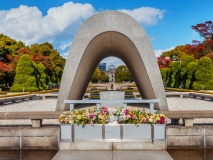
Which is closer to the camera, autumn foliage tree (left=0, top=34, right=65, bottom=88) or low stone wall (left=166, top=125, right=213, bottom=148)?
low stone wall (left=166, top=125, right=213, bottom=148)

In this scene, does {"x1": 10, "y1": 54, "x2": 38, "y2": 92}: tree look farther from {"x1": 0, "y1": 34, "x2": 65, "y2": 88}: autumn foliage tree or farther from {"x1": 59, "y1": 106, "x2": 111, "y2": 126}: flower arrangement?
{"x1": 59, "y1": 106, "x2": 111, "y2": 126}: flower arrangement

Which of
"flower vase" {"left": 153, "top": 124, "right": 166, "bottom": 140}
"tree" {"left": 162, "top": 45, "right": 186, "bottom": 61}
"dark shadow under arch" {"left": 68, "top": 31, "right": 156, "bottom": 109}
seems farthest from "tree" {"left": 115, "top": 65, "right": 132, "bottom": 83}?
"flower vase" {"left": 153, "top": 124, "right": 166, "bottom": 140}

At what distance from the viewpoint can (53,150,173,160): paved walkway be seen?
17.9 feet

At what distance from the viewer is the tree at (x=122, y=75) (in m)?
95.7

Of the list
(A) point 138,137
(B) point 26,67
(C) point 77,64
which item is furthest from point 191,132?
(B) point 26,67

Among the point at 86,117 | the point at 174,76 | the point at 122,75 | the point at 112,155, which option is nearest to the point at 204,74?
the point at 174,76

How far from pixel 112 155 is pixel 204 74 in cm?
2715

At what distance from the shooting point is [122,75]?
97.0 meters

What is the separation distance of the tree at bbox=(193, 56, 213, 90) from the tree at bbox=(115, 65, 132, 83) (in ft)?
209

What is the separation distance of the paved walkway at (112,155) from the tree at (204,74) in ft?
86.5

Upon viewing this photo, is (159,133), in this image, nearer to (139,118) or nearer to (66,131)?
(139,118)

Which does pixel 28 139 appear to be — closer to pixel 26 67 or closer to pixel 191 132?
pixel 191 132

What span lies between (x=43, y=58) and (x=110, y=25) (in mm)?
37610

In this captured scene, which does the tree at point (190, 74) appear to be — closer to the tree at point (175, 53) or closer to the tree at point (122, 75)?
the tree at point (175, 53)
